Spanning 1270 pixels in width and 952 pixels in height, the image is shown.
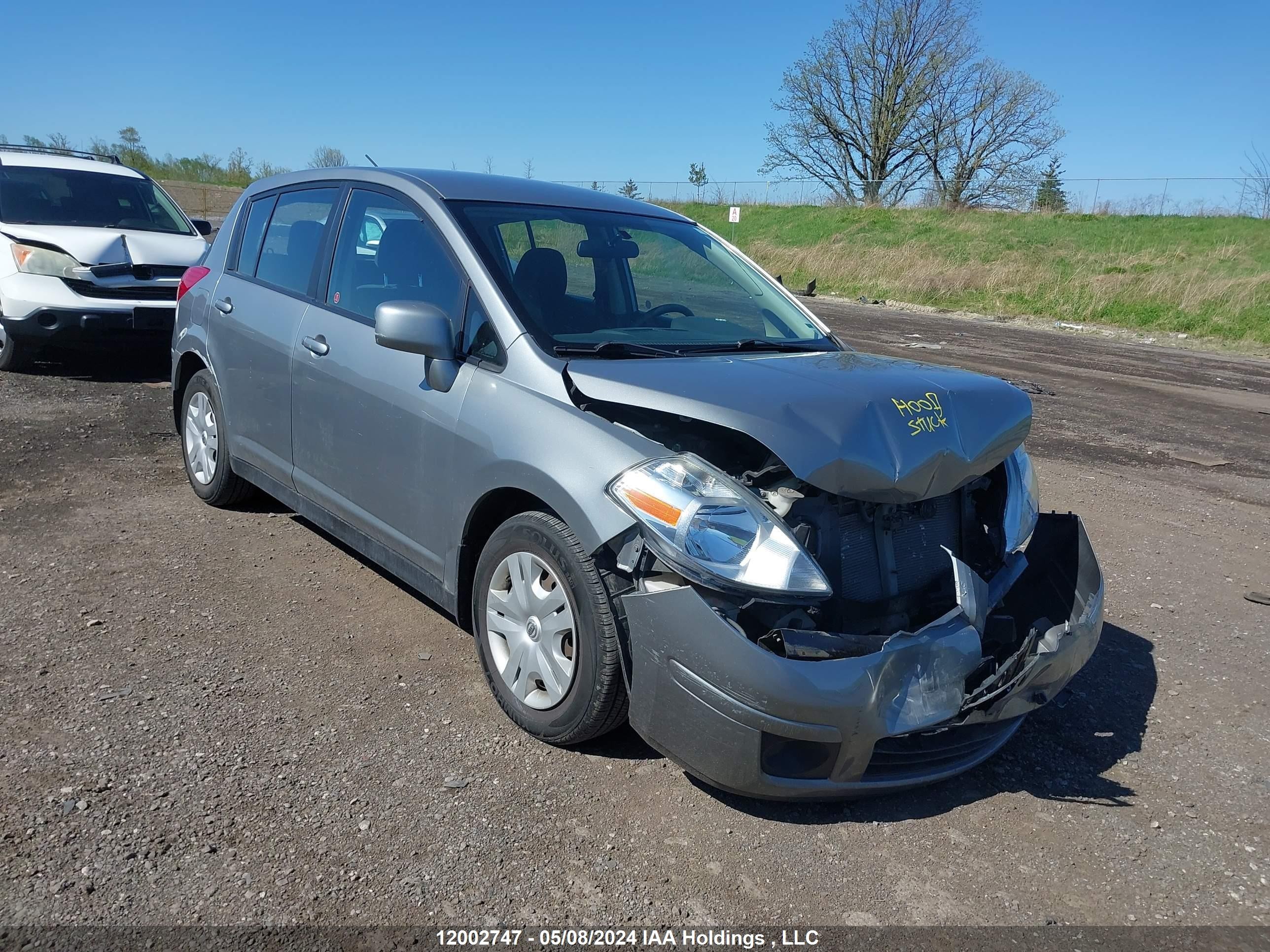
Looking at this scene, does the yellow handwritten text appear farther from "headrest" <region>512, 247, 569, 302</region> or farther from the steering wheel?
"headrest" <region>512, 247, 569, 302</region>

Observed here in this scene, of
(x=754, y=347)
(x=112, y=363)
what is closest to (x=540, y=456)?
(x=754, y=347)

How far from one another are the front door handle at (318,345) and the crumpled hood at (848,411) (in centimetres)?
143

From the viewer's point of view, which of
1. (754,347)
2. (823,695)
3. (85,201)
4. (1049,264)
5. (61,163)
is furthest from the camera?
(1049,264)

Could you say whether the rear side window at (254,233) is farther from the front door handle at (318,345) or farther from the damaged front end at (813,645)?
the damaged front end at (813,645)

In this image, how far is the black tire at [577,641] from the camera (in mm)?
2883

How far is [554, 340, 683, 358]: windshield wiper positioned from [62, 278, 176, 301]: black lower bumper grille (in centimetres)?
670

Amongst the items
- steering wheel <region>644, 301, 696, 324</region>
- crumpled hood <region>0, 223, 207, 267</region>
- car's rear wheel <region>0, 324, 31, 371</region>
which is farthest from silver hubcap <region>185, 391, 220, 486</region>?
car's rear wheel <region>0, 324, 31, 371</region>

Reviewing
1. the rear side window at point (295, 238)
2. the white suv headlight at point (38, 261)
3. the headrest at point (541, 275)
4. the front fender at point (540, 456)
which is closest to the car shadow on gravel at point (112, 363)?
the white suv headlight at point (38, 261)

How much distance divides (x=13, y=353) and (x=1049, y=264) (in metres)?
28.3

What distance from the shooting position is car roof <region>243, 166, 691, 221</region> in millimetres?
4012

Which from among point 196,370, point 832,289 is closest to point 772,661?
point 196,370

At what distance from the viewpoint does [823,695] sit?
2596mm

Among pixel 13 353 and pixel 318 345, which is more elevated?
pixel 318 345

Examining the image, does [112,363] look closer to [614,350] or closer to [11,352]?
[11,352]
